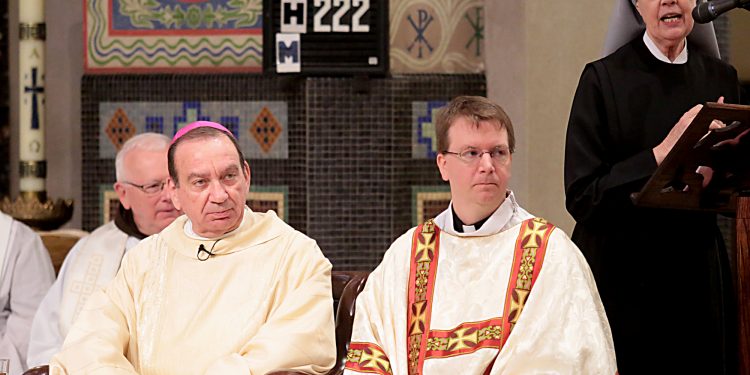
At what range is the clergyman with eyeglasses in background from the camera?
5.19 metres

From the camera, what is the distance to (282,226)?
4.24m

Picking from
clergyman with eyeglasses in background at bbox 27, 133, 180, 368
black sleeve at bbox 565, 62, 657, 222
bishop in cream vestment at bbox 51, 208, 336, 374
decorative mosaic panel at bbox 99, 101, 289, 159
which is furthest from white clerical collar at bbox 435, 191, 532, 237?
decorative mosaic panel at bbox 99, 101, 289, 159

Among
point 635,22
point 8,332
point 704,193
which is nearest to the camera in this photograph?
point 704,193

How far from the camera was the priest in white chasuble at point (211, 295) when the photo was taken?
13.0ft

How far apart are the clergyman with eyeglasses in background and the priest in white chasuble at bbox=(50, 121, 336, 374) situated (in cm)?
101

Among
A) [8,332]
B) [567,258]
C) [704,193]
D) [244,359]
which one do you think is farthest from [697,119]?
[8,332]

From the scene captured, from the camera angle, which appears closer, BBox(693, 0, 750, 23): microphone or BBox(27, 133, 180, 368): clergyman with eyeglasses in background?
BBox(693, 0, 750, 23): microphone

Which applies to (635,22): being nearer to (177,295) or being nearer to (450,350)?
(450,350)

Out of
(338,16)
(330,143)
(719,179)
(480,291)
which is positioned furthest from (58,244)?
(719,179)

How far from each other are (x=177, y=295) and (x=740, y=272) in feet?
6.55

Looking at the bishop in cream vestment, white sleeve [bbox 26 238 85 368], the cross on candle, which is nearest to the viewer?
the bishop in cream vestment

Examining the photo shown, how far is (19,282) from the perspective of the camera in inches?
217

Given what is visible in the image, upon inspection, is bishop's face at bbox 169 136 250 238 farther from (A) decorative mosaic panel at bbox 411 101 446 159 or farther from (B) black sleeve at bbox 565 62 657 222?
(A) decorative mosaic panel at bbox 411 101 446 159

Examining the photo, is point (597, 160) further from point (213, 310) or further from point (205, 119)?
point (205, 119)
